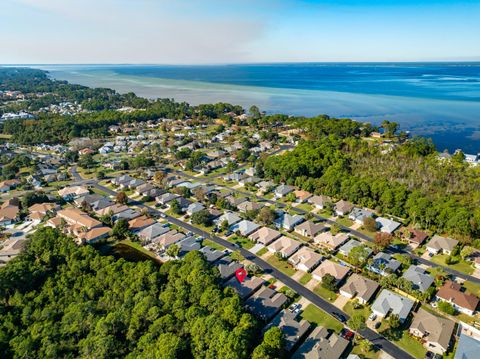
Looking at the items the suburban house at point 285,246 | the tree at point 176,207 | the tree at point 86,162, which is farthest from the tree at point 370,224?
the tree at point 86,162

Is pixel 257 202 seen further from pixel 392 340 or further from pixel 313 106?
pixel 313 106

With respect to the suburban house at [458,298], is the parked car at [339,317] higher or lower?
lower

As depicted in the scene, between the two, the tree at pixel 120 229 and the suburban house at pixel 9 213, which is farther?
the suburban house at pixel 9 213

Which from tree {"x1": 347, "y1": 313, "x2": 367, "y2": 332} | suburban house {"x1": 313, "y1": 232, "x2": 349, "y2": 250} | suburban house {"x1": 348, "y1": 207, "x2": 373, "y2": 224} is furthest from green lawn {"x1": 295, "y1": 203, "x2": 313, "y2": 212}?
tree {"x1": 347, "y1": 313, "x2": 367, "y2": 332}

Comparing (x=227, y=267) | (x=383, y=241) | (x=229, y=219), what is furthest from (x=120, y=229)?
(x=383, y=241)

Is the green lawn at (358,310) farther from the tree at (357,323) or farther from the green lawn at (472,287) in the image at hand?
the green lawn at (472,287)

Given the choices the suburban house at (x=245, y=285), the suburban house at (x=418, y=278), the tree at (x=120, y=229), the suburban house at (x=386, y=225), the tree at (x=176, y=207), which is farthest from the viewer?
the tree at (x=176, y=207)

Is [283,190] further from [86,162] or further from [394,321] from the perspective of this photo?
[86,162]

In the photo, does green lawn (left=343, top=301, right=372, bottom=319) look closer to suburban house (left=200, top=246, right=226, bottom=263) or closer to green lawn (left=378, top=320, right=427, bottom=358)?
green lawn (left=378, top=320, right=427, bottom=358)
